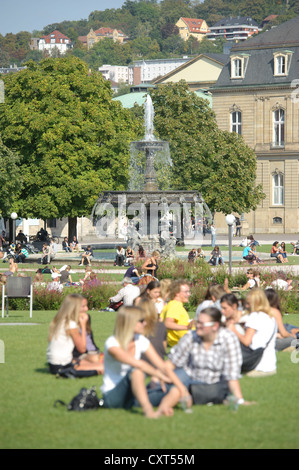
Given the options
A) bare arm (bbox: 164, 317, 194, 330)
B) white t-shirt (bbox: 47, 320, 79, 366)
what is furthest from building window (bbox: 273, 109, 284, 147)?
white t-shirt (bbox: 47, 320, 79, 366)

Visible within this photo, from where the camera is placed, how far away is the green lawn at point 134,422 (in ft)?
31.6

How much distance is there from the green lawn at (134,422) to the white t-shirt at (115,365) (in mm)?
324

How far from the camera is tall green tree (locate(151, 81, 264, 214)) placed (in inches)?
2414

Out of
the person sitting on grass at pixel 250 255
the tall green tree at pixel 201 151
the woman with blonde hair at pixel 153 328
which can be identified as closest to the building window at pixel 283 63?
the tall green tree at pixel 201 151

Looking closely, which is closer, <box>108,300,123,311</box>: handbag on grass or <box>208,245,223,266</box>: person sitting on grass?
<box>108,300,123,311</box>: handbag on grass

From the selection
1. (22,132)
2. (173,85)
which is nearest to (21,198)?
Answer: (22,132)

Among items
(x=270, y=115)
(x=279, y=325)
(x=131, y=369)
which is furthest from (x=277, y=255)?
(x=270, y=115)

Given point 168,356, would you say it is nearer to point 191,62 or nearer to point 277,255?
point 277,255

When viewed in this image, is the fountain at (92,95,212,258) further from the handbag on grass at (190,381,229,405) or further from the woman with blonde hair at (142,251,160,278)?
the handbag on grass at (190,381,229,405)

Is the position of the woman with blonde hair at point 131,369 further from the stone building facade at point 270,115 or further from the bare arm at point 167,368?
the stone building facade at point 270,115

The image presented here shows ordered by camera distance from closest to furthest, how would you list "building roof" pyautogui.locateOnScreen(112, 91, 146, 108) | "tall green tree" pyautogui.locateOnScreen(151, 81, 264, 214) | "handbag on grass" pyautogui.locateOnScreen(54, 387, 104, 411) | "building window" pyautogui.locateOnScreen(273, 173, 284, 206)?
"handbag on grass" pyautogui.locateOnScreen(54, 387, 104, 411) → "tall green tree" pyautogui.locateOnScreen(151, 81, 264, 214) → "building window" pyautogui.locateOnScreen(273, 173, 284, 206) → "building roof" pyautogui.locateOnScreen(112, 91, 146, 108)

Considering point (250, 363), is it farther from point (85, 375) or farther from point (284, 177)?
point (284, 177)
